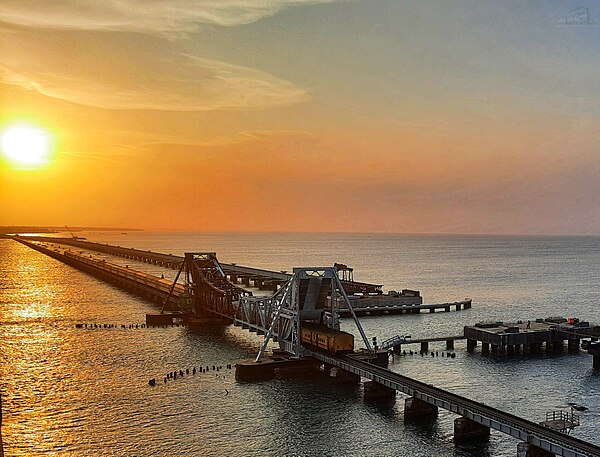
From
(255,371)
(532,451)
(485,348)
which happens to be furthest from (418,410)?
(485,348)

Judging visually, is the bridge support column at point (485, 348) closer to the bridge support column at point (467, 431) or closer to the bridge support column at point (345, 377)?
the bridge support column at point (345, 377)

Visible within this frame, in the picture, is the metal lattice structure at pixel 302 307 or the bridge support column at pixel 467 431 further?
the metal lattice structure at pixel 302 307

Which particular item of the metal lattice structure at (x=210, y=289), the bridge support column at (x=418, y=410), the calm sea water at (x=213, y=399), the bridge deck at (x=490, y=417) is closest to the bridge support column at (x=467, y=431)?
the bridge deck at (x=490, y=417)

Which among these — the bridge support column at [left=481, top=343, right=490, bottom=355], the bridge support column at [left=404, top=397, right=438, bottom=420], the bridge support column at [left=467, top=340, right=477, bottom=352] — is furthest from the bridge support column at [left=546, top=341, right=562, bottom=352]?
the bridge support column at [left=404, top=397, right=438, bottom=420]

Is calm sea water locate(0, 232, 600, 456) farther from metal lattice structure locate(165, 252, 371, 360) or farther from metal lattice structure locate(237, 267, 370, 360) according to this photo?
metal lattice structure locate(237, 267, 370, 360)

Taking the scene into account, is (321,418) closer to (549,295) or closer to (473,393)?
(473,393)

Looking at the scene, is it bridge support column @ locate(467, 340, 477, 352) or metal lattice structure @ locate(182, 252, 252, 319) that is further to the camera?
metal lattice structure @ locate(182, 252, 252, 319)
